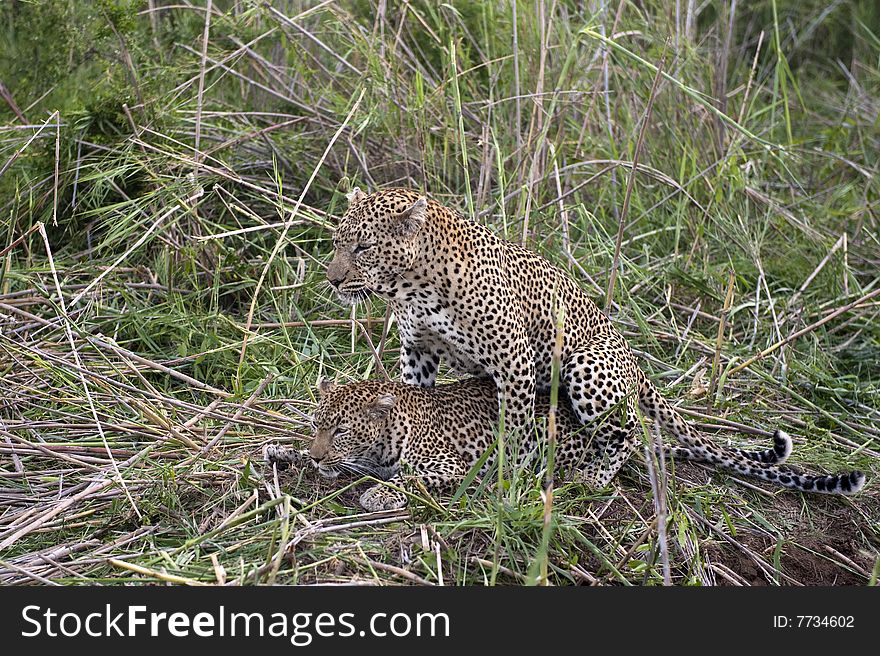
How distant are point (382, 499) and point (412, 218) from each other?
137cm

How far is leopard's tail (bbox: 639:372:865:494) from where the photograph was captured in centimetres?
619

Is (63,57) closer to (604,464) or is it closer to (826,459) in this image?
(604,464)

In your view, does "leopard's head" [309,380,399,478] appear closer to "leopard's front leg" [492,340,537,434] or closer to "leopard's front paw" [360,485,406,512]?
"leopard's front paw" [360,485,406,512]

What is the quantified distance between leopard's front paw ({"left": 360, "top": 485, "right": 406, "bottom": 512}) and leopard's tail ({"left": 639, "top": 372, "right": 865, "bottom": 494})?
1.58 metres

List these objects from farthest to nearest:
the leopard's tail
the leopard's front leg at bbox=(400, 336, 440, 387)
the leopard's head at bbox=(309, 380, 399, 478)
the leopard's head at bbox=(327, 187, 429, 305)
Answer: the leopard's front leg at bbox=(400, 336, 440, 387), the leopard's tail, the leopard's head at bbox=(327, 187, 429, 305), the leopard's head at bbox=(309, 380, 399, 478)

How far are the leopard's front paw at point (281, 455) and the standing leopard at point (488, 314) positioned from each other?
2.59 ft

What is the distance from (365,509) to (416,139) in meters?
3.42

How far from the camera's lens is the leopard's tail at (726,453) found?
6188mm

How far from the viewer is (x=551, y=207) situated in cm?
801

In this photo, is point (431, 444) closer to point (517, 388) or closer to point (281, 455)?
point (517, 388)

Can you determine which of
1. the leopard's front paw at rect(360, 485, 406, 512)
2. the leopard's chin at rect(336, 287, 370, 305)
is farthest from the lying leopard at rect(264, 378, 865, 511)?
the leopard's chin at rect(336, 287, 370, 305)

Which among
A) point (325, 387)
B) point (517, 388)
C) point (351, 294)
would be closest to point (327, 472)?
point (325, 387)
